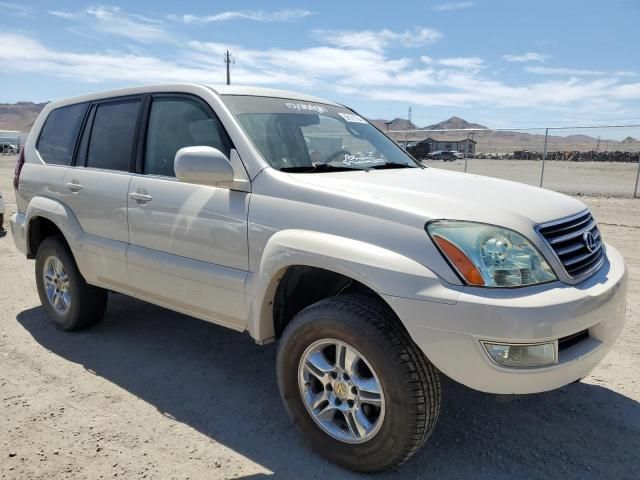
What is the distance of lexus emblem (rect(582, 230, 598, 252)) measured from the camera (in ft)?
9.22

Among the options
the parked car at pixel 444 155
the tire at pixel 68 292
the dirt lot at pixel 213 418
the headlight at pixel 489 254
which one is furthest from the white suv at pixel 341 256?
the parked car at pixel 444 155

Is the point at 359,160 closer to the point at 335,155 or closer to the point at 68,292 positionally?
the point at 335,155

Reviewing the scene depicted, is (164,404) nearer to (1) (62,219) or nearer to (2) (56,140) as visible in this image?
(1) (62,219)

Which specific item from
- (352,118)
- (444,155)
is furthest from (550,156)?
(352,118)

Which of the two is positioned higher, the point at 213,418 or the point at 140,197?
the point at 140,197

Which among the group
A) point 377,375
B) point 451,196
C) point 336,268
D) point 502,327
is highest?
point 451,196

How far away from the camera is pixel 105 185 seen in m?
4.00

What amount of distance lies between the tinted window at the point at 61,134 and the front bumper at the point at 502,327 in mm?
3347

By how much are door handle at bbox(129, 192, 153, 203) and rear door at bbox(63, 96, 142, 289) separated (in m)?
0.10

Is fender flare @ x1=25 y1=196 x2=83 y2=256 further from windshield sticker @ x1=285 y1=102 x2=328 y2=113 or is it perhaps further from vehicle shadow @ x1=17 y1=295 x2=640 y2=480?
windshield sticker @ x1=285 y1=102 x2=328 y2=113

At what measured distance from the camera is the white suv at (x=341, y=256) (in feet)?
7.80

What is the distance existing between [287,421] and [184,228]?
52.4 inches

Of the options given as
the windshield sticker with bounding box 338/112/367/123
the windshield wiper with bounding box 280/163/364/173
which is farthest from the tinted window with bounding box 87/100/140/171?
the windshield sticker with bounding box 338/112/367/123

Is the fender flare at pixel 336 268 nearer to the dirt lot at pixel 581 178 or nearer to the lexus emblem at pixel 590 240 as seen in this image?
the lexus emblem at pixel 590 240
